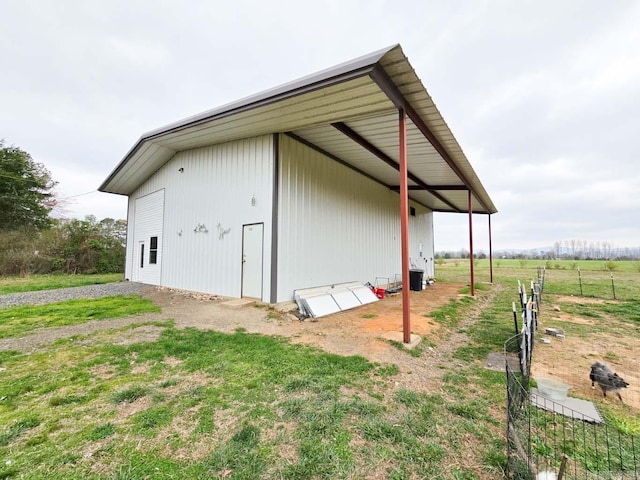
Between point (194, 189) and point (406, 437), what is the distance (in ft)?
29.0

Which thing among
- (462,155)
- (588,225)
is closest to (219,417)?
(462,155)

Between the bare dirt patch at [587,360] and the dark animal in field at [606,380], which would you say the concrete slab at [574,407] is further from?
the dark animal in field at [606,380]

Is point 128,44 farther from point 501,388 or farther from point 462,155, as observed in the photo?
point 501,388

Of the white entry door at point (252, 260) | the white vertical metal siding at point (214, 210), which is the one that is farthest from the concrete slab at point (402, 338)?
the white entry door at point (252, 260)

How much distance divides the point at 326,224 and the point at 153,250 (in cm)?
739

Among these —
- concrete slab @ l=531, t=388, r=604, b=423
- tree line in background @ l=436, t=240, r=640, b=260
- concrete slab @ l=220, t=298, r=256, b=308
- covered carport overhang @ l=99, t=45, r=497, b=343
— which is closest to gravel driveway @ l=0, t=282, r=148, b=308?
concrete slab @ l=220, t=298, r=256, b=308

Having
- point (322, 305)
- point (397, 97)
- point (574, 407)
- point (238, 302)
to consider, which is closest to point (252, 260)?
point (238, 302)

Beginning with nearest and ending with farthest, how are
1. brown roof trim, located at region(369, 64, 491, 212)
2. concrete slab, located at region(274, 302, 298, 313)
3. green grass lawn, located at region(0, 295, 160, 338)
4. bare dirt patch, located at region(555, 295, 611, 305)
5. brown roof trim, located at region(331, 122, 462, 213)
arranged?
1. brown roof trim, located at region(369, 64, 491, 212)
2. green grass lawn, located at region(0, 295, 160, 338)
3. brown roof trim, located at region(331, 122, 462, 213)
4. concrete slab, located at region(274, 302, 298, 313)
5. bare dirt patch, located at region(555, 295, 611, 305)

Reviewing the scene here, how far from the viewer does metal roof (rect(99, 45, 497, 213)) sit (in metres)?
Result: 3.87

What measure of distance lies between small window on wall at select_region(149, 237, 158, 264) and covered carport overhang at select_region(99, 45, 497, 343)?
2.81 metres

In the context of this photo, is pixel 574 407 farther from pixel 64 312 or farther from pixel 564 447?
→ pixel 64 312

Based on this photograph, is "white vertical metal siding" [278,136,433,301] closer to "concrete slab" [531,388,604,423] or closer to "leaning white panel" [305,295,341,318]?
"leaning white panel" [305,295,341,318]

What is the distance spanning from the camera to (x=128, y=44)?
928 centimetres

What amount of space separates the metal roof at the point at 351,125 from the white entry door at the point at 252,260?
257 cm
